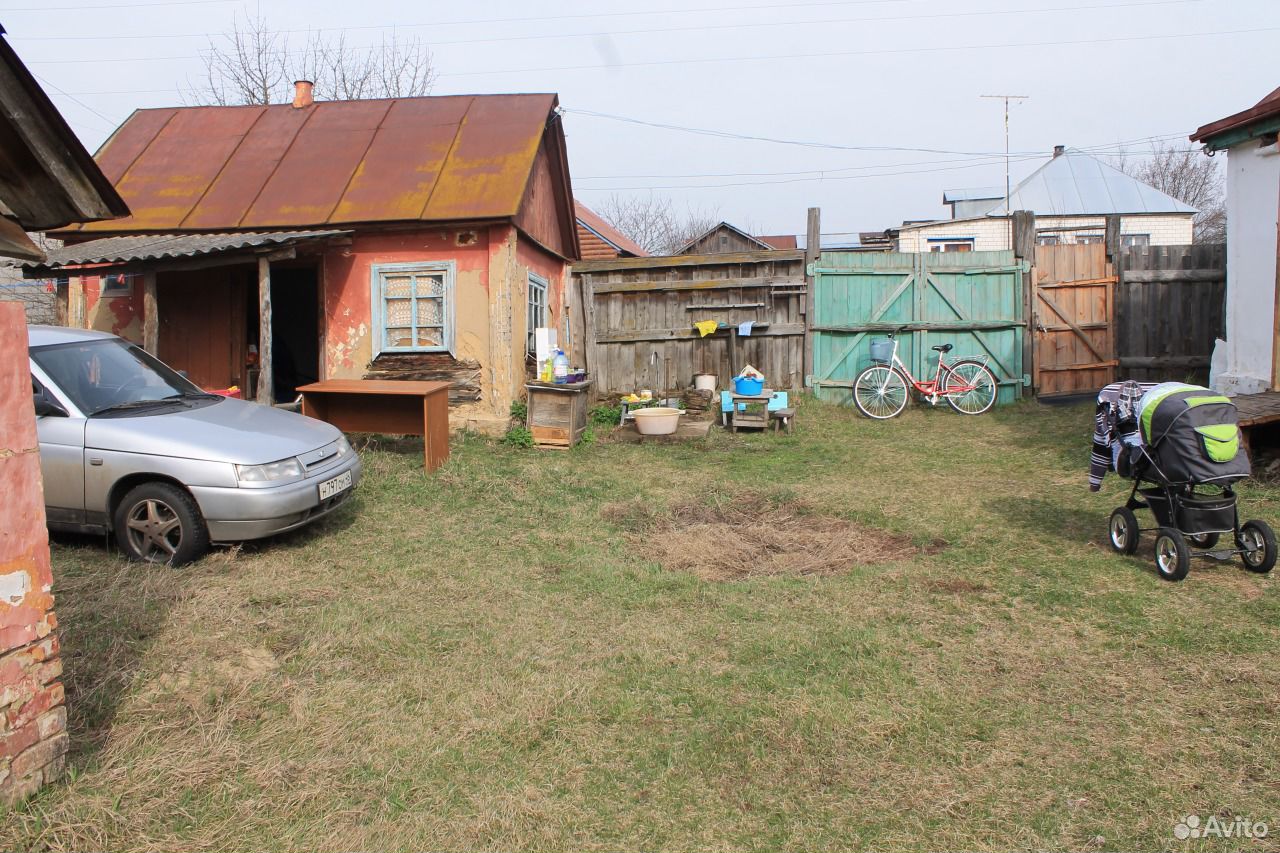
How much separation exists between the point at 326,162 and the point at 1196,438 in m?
11.1

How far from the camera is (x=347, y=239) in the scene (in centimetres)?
1088

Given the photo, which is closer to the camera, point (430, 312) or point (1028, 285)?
point (430, 312)

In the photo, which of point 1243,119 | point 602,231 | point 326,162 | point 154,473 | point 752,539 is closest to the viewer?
point 154,473

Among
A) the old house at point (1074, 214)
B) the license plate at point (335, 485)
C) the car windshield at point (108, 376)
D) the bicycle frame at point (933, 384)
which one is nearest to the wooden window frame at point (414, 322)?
the car windshield at point (108, 376)

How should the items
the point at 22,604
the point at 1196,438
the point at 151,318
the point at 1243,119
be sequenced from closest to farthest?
the point at 22,604 → the point at 1196,438 → the point at 1243,119 → the point at 151,318

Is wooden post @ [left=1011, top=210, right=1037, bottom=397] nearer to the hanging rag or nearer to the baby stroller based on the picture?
the hanging rag

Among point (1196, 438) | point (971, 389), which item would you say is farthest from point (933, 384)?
point (1196, 438)

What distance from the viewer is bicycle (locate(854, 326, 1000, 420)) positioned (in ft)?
39.2

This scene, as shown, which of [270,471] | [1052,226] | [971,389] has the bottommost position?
[270,471]

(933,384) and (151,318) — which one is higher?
(151,318)

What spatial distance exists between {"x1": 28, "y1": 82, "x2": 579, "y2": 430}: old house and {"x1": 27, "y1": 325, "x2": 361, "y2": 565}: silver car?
4.06 metres

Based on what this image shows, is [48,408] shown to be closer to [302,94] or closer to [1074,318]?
[302,94]

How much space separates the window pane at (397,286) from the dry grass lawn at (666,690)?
5117 mm

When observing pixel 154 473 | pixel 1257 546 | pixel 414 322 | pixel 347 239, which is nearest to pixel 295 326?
pixel 347 239
